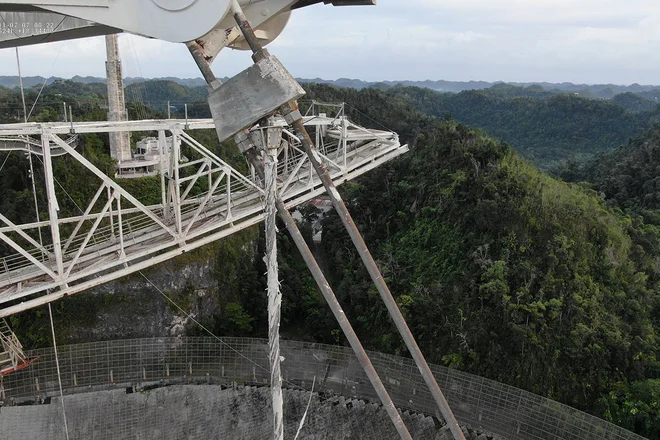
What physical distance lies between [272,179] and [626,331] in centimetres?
1345

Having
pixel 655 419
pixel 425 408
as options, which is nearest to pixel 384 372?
pixel 425 408

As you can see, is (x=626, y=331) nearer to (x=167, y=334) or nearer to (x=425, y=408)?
(x=425, y=408)

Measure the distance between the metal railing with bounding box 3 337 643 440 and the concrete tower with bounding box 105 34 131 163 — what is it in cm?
810

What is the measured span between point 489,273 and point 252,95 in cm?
1216

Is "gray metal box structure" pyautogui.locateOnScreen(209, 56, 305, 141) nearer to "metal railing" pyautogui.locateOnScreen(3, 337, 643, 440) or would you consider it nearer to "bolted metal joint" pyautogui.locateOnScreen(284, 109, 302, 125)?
"bolted metal joint" pyautogui.locateOnScreen(284, 109, 302, 125)

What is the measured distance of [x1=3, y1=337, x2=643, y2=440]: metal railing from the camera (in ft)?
41.3

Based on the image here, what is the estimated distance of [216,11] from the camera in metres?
4.81

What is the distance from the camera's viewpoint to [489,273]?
50.4 feet

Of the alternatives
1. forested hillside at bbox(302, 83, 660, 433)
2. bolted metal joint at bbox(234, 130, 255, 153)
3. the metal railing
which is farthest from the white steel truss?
forested hillside at bbox(302, 83, 660, 433)

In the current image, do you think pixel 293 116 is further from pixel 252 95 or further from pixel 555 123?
pixel 555 123

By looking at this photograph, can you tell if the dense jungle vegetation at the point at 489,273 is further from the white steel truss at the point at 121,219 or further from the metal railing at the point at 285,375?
the white steel truss at the point at 121,219

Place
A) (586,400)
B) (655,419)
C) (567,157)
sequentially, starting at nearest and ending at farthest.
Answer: (655,419) → (586,400) → (567,157)

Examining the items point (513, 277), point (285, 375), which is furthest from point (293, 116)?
point (513, 277)

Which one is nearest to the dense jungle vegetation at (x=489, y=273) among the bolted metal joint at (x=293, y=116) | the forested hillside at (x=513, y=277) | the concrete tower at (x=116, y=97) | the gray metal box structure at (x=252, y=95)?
the forested hillside at (x=513, y=277)
